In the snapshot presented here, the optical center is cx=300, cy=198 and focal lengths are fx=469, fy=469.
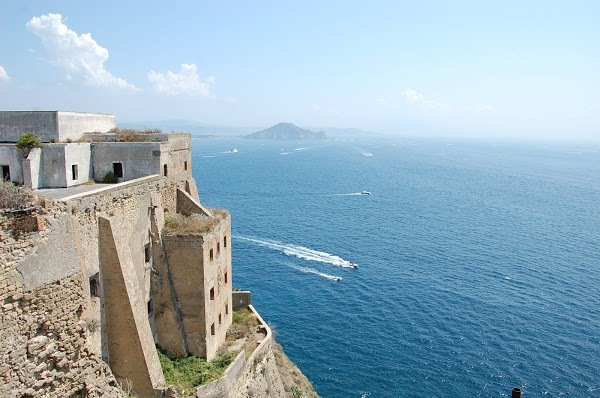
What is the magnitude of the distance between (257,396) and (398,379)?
19.1m

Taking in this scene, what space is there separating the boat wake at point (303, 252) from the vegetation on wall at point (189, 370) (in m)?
44.0

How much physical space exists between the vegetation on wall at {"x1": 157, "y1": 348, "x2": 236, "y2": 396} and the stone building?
682mm

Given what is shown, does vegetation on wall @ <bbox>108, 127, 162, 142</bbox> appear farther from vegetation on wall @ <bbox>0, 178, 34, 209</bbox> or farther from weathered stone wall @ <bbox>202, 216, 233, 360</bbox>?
vegetation on wall @ <bbox>0, 178, 34, 209</bbox>

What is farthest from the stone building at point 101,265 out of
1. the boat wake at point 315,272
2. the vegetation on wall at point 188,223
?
the boat wake at point 315,272

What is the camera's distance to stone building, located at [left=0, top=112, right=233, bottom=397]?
13406 mm

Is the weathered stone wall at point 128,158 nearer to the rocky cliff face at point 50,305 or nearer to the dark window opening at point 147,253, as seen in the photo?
the dark window opening at point 147,253

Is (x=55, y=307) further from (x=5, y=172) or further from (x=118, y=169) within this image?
(x=118, y=169)

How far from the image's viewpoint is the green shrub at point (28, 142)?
22.0 metres

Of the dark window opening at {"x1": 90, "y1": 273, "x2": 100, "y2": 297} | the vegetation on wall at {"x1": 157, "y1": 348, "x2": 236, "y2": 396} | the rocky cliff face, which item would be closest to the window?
the rocky cliff face

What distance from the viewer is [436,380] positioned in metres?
41.9

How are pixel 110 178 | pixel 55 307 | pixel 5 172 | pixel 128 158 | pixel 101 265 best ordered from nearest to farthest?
1. pixel 55 307
2. pixel 101 265
3. pixel 5 172
4. pixel 110 178
5. pixel 128 158

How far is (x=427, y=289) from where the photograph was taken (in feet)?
195

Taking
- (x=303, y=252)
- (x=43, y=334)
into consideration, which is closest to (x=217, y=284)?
(x=43, y=334)

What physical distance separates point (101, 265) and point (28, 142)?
313 inches
